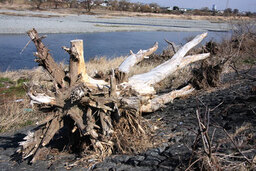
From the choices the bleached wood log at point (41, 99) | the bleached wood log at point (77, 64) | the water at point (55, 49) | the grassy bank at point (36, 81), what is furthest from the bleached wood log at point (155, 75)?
the water at point (55, 49)

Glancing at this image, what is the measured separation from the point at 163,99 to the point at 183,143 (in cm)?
266

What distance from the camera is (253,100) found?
5832 millimetres

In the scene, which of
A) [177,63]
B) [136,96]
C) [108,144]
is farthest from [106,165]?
[177,63]

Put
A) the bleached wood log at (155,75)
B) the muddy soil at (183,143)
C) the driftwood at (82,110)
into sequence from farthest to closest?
the bleached wood log at (155,75), the driftwood at (82,110), the muddy soil at (183,143)

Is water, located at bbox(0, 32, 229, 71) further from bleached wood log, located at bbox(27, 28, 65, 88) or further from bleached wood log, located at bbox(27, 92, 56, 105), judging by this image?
bleached wood log, located at bbox(27, 92, 56, 105)

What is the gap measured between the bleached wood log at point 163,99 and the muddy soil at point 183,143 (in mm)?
174

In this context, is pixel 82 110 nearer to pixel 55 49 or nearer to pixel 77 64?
pixel 77 64

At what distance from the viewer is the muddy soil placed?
12.8 ft

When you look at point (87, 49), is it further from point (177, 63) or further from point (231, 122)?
point (231, 122)

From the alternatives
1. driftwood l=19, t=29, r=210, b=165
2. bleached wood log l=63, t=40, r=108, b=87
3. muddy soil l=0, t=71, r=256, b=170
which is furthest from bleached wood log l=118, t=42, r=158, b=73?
muddy soil l=0, t=71, r=256, b=170

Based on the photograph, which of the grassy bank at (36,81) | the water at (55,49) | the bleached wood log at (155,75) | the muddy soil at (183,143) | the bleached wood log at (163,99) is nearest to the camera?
the muddy soil at (183,143)

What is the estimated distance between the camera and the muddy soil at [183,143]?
12.8 feet

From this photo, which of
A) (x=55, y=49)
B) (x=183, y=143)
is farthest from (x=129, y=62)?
(x=55, y=49)

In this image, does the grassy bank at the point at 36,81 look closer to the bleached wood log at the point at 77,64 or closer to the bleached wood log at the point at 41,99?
the bleached wood log at the point at 41,99
